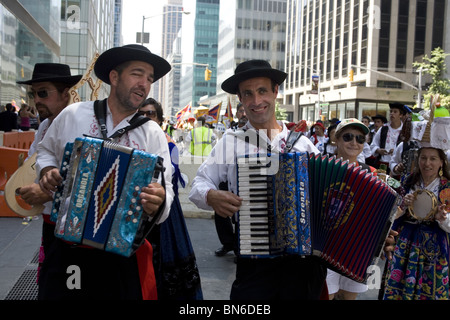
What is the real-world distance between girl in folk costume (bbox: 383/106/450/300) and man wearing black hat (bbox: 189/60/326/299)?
1729 mm

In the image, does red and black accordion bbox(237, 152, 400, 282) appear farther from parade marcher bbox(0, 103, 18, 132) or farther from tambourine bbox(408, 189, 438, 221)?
parade marcher bbox(0, 103, 18, 132)

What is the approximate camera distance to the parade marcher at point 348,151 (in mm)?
4090

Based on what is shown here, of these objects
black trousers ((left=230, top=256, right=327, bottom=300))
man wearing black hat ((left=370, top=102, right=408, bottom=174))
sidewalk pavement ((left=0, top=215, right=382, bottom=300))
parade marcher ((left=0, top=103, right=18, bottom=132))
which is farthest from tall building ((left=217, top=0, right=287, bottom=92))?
black trousers ((left=230, top=256, right=327, bottom=300))

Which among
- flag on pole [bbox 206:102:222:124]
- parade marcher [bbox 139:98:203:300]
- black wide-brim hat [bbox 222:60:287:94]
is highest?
flag on pole [bbox 206:102:222:124]

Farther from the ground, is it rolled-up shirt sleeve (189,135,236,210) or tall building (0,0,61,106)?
tall building (0,0,61,106)

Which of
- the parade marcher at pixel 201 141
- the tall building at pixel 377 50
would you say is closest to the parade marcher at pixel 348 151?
the parade marcher at pixel 201 141

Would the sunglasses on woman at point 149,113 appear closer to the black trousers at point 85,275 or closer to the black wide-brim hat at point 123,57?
the black wide-brim hat at point 123,57

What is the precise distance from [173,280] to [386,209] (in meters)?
1.65

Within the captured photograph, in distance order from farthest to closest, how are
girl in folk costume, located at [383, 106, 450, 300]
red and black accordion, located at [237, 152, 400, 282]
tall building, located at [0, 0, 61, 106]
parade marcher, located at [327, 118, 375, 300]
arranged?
1. tall building, located at [0, 0, 61, 106]
2. girl in folk costume, located at [383, 106, 450, 300]
3. parade marcher, located at [327, 118, 375, 300]
4. red and black accordion, located at [237, 152, 400, 282]

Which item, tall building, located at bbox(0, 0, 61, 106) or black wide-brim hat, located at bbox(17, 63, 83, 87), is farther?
tall building, located at bbox(0, 0, 61, 106)

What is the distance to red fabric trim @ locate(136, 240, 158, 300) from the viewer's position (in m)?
2.84

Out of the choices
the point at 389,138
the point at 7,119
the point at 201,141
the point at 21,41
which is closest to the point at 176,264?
the point at 389,138

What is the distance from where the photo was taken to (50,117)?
156 inches

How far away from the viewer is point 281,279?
3010 millimetres
